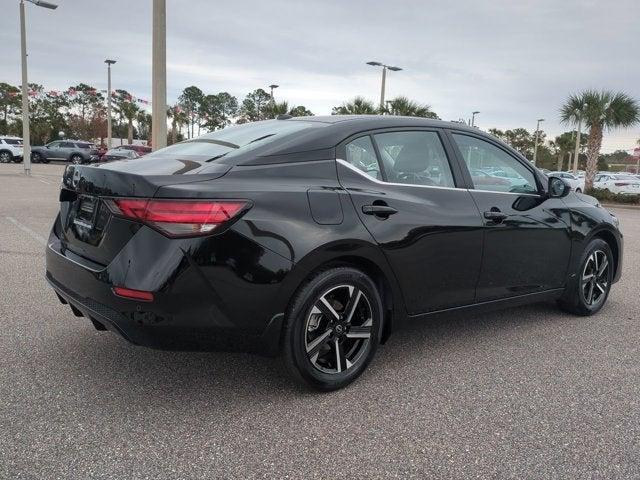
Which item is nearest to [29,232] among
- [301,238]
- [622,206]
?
[301,238]

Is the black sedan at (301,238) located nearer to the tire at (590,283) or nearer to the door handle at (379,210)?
the door handle at (379,210)

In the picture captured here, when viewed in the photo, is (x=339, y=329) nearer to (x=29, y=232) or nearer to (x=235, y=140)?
(x=235, y=140)

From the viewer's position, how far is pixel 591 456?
2.59 meters

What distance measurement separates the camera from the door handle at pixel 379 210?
3.20 meters

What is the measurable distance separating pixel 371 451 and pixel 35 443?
1513 mm

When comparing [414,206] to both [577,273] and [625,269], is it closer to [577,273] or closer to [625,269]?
[577,273]

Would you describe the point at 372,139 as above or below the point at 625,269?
above

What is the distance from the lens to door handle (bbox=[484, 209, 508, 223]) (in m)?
3.83

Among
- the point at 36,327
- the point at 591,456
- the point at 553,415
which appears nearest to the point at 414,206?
the point at 553,415

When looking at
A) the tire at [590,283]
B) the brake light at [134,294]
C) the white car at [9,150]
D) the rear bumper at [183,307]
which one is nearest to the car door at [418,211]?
the rear bumper at [183,307]

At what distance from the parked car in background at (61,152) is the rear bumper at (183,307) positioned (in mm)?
37997

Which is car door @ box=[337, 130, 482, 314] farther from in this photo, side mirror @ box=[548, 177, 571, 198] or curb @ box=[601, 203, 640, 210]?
curb @ box=[601, 203, 640, 210]

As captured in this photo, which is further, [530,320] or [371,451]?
[530,320]

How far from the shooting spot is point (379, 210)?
10.7 ft
